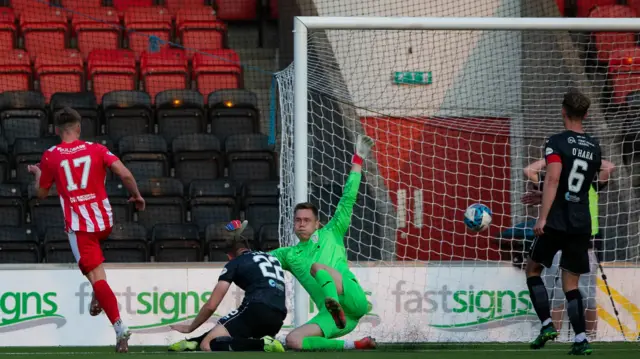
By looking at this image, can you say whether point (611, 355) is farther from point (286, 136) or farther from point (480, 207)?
point (286, 136)

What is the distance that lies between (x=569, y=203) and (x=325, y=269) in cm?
163

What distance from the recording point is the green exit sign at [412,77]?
11.9 m

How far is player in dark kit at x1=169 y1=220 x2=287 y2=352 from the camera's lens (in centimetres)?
795

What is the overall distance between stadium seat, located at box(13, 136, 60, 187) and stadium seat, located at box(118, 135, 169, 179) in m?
0.80

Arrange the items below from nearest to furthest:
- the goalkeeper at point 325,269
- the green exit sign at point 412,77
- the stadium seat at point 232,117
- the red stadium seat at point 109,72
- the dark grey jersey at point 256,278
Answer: the goalkeeper at point 325,269
the dark grey jersey at point 256,278
the green exit sign at point 412,77
the stadium seat at point 232,117
the red stadium seat at point 109,72

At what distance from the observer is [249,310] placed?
26.6 ft

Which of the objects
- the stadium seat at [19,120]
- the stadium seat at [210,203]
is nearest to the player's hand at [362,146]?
the stadium seat at [210,203]

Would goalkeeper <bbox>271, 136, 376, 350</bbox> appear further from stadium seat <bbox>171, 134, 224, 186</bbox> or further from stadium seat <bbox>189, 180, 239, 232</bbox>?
stadium seat <bbox>171, 134, 224, 186</bbox>

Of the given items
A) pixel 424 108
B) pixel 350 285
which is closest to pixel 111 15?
pixel 424 108

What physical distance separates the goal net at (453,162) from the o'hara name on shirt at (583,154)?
7.56 feet

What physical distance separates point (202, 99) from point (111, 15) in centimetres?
255

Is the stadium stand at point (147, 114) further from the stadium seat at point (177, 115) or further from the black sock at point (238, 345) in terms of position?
the black sock at point (238, 345)

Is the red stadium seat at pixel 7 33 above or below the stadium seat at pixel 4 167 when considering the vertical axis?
above

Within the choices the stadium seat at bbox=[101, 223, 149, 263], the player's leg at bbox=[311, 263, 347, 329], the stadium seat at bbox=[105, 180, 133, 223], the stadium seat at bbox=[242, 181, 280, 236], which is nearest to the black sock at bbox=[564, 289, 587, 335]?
the player's leg at bbox=[311, 263, 347, 329]
